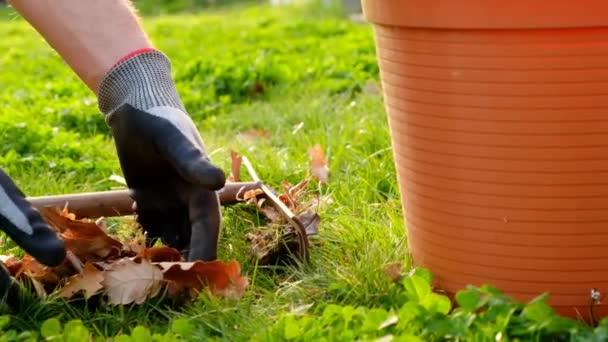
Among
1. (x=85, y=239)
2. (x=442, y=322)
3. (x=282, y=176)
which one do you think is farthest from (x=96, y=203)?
(x=442, y=322)

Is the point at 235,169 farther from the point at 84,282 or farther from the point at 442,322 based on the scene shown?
the point at 442,322

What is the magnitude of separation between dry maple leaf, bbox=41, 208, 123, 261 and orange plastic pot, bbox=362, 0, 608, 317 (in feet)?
2.10

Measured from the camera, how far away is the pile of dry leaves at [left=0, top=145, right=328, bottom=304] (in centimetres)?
193

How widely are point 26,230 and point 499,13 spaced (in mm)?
846

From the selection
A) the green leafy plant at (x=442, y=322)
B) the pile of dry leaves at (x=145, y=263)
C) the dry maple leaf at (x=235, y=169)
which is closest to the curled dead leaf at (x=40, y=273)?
the pile of dry leaves at (x=145, y=263)

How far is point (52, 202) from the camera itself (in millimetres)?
2291

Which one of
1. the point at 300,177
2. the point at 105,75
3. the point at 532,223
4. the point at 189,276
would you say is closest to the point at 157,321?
the point at 189,276

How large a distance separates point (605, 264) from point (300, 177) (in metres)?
1.18

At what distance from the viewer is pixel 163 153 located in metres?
1.96

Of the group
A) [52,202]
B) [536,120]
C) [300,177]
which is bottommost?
[300,177]

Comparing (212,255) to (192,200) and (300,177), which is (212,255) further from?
(300,177)

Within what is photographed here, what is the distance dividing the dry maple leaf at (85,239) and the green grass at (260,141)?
160 mm

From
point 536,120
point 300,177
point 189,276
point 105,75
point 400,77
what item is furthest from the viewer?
point 300,177

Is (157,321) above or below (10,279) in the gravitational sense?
below
